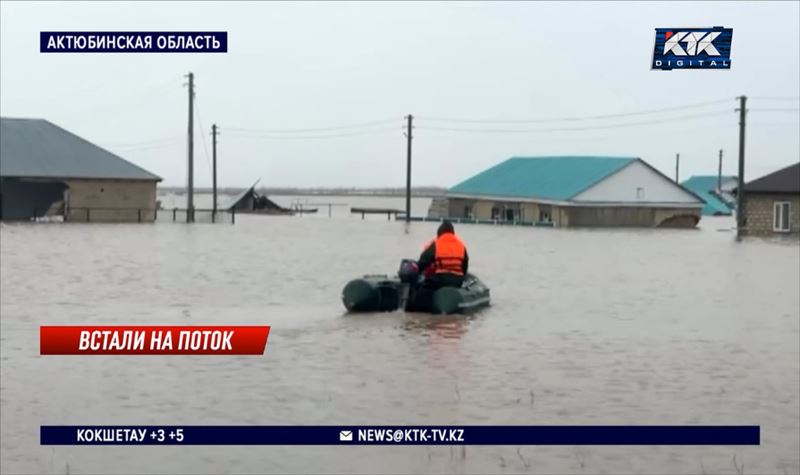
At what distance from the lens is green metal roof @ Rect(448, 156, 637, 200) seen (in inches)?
3093

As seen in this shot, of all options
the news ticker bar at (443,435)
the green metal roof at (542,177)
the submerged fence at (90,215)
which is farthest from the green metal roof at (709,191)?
the news ticker bar at (443,435)

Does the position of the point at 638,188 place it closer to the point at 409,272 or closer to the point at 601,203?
the point at 601,203

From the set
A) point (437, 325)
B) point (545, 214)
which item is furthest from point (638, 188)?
point (437, 325)

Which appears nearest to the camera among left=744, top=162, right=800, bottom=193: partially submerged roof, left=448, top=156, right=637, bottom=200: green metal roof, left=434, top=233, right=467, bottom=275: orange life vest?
left=434, top=233, right=467, bottom=275: orange life vest

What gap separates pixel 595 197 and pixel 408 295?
56531mm

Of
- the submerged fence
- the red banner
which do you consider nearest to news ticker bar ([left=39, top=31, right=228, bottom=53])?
the red banner

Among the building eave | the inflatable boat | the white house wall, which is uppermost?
the white house wall

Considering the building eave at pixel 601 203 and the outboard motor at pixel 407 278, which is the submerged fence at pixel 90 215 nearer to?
the building eave at pixel 601 203

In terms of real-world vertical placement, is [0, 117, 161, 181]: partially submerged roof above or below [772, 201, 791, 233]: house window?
above

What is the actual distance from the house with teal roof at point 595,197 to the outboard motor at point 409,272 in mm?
54526

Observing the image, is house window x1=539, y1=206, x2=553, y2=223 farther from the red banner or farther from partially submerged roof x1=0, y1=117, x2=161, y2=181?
the red banner

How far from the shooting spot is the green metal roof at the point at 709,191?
114 meters

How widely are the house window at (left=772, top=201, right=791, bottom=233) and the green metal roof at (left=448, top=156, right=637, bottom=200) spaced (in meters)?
16.8

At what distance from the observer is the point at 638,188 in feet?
259
